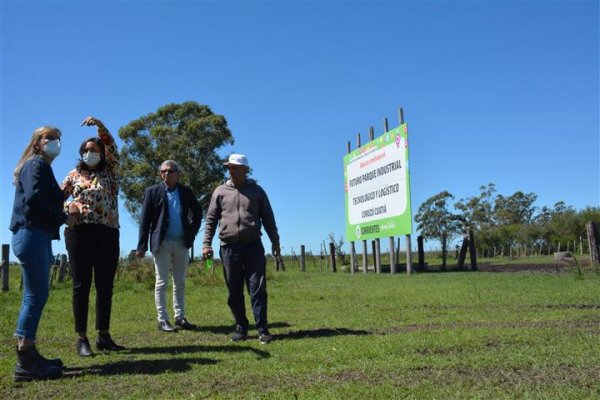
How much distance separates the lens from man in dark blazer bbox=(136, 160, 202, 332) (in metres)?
6.35

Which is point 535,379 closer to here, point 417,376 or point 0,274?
point 417,376

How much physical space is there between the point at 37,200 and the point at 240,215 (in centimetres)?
217

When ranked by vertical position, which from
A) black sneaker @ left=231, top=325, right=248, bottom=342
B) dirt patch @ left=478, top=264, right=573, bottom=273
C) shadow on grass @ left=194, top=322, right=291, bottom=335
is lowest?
shadow on grass @ left=194, top=322, right=291, bottom=335

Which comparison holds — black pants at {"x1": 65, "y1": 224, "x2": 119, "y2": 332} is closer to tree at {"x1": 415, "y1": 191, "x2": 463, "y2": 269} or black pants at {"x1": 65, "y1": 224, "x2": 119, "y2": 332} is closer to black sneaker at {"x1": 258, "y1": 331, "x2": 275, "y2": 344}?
black sneaker at {"x1": 258, "y1": 331, "x2": 275, "y2": 344}

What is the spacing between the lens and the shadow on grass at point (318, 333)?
18.7 feet

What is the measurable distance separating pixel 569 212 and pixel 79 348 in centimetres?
6379

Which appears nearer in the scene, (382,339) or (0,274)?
(382,339)

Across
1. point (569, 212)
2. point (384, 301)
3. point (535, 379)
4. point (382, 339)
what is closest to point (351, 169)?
point (384, 301)

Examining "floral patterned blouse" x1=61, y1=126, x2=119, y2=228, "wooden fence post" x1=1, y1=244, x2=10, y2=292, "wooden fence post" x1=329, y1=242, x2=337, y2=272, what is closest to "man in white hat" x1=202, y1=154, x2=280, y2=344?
"floral patterned blouse" x1=61, y1=126, x2=119, y2=228

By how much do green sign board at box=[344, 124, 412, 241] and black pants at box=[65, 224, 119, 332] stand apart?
14.9 metres

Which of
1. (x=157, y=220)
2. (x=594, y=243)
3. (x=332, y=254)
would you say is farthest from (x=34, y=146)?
(x=332, y=254)

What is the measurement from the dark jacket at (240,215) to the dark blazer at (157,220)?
0.42 meters

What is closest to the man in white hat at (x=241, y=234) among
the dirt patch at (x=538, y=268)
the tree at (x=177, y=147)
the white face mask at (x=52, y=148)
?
the white face mask at (x=52, y=148)

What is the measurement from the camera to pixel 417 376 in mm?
3820
